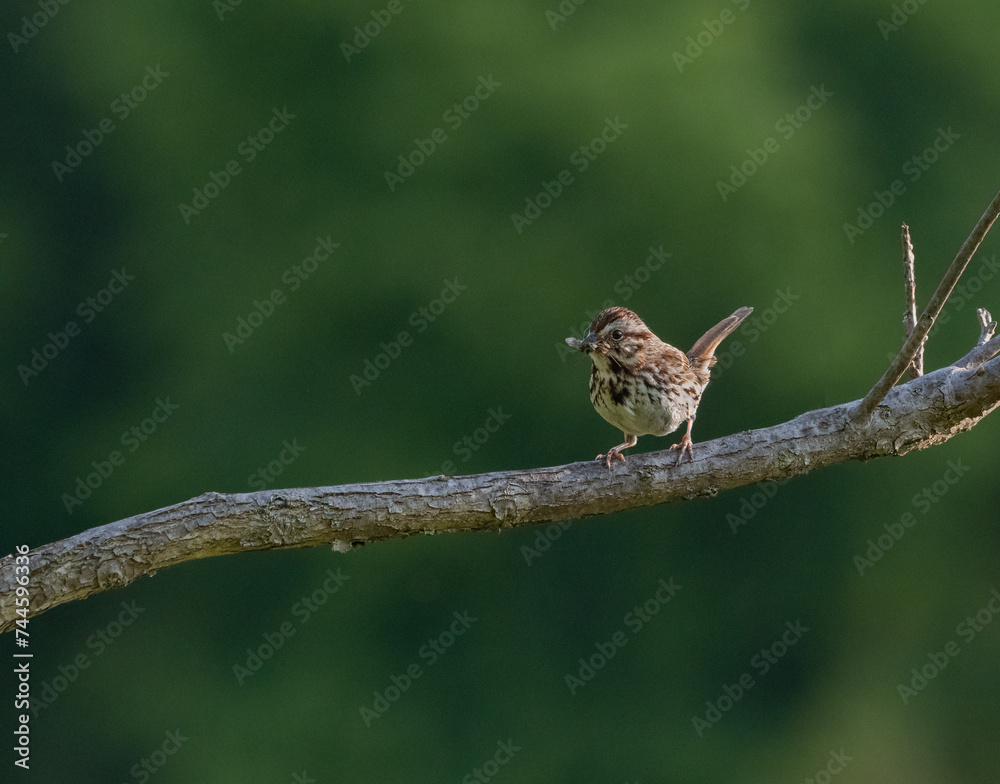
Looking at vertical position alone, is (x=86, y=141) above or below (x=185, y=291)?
above

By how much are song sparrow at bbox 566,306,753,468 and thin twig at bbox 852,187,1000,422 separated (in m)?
0.73

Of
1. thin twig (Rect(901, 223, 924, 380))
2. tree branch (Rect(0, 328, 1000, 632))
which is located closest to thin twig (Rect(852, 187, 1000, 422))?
tree branch (Rect(0, 328, 1000, 632))

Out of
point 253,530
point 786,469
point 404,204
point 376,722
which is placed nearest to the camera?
point 253,530

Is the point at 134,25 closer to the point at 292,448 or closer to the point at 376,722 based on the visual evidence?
the point at 292,448

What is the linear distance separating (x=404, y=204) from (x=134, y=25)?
2527mm

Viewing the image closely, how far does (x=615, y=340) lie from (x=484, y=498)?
0.95 meters

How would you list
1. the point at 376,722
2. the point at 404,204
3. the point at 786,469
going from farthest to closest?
1. the point at 404,204
2. the point at 376,722
3. the point at 786,469

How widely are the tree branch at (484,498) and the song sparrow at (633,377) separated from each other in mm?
422

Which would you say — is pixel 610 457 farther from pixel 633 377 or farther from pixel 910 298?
pixel 910 298

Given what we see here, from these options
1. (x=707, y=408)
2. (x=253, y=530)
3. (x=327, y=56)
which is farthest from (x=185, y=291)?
(x=253, y=530)

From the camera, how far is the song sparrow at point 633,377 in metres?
3.80

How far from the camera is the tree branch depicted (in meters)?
2.98

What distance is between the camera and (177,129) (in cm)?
735

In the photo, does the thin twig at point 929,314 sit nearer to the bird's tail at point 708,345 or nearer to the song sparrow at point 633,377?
the song sparrow at point 633,377
